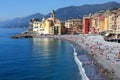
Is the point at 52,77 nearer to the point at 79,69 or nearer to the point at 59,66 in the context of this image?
the point at 79,69

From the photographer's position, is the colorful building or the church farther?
the colorful building

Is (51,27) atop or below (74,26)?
below

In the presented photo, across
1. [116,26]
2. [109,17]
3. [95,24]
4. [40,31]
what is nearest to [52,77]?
[116,26]

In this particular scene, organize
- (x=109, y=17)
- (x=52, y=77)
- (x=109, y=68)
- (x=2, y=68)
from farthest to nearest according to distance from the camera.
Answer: (x=109, y=17), (x=2, y=68), (x=109, y=68), (x=52, y=77)

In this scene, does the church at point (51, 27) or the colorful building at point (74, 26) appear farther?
the colorful building at point (74, 26)

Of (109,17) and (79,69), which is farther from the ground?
(109,17)

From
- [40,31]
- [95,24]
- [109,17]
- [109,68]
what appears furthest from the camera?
[40,31]

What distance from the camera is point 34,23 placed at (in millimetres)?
175500

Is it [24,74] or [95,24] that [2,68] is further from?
[95,24]

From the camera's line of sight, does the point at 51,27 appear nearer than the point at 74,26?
Yes

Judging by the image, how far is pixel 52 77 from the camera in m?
40.6

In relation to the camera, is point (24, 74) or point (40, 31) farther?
point (40, 31)

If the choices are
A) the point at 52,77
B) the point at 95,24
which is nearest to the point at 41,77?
the point at 52,77

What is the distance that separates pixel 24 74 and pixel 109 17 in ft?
274
